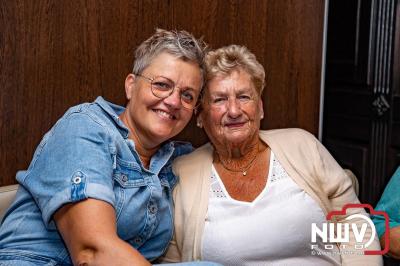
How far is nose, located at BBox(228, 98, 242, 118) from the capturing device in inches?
66.2

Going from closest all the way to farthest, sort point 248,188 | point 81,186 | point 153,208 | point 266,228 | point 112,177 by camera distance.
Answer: point 81,186
point 112,177
point 153,208
point 266,228
point 248,188

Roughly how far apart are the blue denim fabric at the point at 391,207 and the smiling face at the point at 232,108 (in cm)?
49

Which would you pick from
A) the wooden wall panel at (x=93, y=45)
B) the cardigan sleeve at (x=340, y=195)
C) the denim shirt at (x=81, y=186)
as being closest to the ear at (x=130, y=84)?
the denim shirt at (x=81, y=186)

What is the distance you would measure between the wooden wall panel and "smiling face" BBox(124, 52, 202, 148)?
0.31m

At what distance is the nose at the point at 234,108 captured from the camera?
1683 millimetres

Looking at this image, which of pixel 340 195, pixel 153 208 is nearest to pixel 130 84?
pixel 153 208

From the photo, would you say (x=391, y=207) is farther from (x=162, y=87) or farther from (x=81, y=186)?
(x=81, y=186)

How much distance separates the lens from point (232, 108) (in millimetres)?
1688

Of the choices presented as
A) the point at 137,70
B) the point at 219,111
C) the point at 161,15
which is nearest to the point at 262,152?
the point at 219,111

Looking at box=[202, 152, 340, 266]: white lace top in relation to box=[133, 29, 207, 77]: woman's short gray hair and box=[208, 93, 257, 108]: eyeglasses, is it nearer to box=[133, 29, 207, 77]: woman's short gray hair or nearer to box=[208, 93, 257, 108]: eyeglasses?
box=[208, 93, 257, 108]: eyeglasses

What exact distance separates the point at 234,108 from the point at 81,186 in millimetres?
666

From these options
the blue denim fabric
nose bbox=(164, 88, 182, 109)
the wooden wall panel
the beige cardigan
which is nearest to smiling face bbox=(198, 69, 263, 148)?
the beige cardigan

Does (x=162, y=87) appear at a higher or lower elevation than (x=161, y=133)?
higher

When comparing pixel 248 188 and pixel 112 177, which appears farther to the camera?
pixel 248 188
